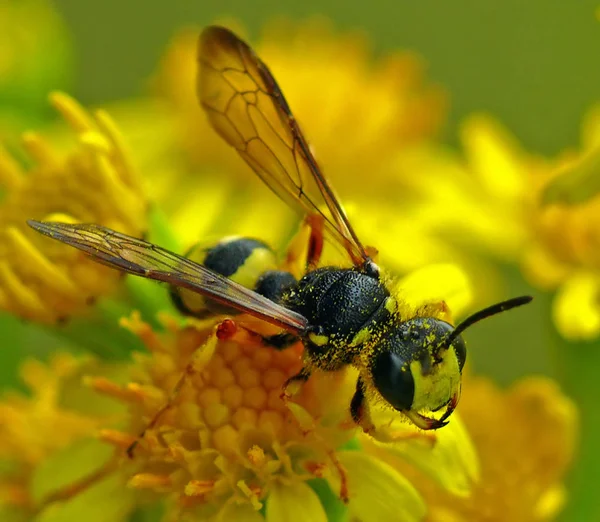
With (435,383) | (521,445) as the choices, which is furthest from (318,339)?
(521,445)

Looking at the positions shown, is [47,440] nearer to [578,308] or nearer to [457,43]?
[578,308]

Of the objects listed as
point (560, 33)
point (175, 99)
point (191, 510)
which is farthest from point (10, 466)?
point (560, 33)

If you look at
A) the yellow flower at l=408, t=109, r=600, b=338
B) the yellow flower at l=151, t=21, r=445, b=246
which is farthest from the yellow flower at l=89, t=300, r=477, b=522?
the yellow flower at l=151, t=21, r=445, b=246

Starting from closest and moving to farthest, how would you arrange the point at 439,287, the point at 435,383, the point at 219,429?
1. the point at 435,383
2. the point at 219,429
3. the point at 439,287

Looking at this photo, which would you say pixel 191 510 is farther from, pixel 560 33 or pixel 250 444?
pixel 560 33

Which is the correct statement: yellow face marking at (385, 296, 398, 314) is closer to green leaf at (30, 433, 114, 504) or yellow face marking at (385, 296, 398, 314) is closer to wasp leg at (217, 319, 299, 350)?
wasp leg at (217, 319, 299, 350)

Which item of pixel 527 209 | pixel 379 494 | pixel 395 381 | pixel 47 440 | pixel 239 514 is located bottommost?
pixel 47 440
